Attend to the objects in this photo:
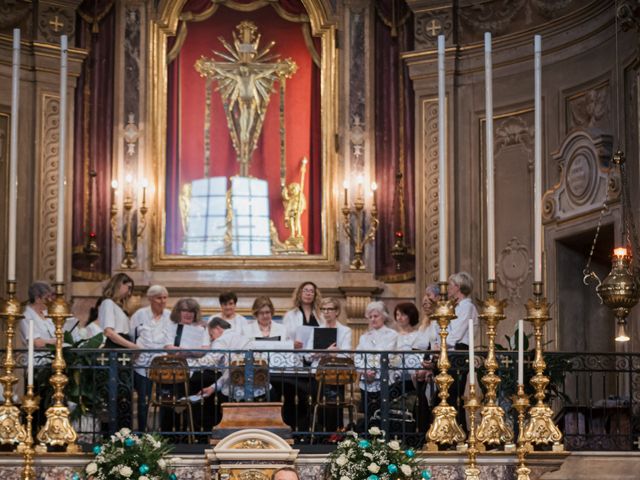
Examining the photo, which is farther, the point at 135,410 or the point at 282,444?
the point at 135,410

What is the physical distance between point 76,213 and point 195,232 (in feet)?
4.72

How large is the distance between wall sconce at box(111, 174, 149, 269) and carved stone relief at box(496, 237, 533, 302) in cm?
421

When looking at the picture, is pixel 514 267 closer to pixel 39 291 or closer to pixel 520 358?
pixel 520 358

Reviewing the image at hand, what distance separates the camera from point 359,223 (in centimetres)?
1764

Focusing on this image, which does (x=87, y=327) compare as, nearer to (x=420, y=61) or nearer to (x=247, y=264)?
(x=247, y=264)

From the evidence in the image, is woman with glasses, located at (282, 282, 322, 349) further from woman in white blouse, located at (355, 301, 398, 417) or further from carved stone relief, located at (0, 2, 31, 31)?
carved stone relief, located at (0, 2, 31, 31)

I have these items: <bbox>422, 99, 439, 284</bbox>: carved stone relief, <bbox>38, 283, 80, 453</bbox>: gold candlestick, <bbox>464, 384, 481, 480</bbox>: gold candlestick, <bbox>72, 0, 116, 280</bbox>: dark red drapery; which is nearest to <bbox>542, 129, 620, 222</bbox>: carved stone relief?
<bbox>422, 99, 439, 284</bbox>: carved stone relief

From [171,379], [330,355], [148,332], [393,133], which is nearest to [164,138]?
[393,133]

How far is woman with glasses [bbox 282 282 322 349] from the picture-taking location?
46.0 feet

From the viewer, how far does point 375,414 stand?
12711 mm

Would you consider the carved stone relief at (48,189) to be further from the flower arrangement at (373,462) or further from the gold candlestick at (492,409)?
Answer: the gold candlestick at (492,409)

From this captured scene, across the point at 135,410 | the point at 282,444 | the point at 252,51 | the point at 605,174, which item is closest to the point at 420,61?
the point at 252,51

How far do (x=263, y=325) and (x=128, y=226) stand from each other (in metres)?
4.26

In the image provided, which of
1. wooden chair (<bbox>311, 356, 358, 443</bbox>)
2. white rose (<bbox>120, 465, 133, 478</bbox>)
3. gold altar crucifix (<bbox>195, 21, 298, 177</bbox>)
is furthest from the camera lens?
gold altar crucifix (<bbox>195, 21, 298, 177</bbox>)
